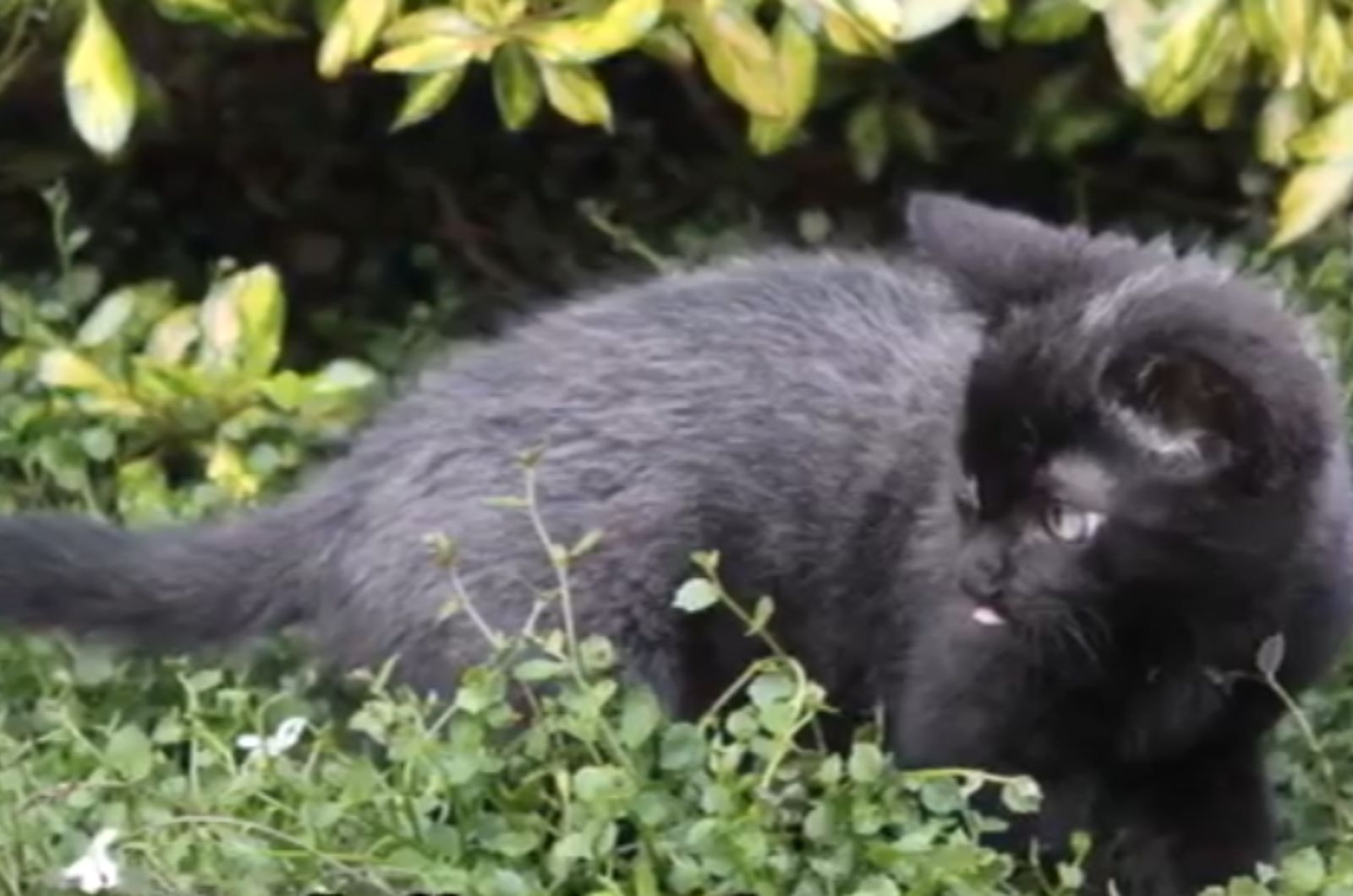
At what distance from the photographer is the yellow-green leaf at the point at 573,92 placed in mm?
3438

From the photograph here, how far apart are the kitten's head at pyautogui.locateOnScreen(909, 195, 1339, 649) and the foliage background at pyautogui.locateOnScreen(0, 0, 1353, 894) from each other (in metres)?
0.23

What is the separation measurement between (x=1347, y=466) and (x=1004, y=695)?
417 millimetres

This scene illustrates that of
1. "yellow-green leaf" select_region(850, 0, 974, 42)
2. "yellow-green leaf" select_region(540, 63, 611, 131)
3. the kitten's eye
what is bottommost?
the kitten's eye

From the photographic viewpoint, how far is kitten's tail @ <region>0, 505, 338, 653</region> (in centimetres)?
312

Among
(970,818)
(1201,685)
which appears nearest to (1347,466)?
(1201,685)

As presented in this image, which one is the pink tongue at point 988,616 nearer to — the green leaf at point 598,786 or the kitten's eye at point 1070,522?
the kitten's eye at point 1070,522

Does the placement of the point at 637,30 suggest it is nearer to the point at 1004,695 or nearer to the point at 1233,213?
the point at 1004,695

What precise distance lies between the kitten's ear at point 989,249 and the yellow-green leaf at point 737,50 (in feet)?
1.49

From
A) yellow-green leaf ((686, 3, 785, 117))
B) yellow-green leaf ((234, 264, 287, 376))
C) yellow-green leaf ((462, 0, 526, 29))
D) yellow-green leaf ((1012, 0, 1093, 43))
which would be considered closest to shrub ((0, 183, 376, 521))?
yellow-green leaf ((234, 264, 287, 376))

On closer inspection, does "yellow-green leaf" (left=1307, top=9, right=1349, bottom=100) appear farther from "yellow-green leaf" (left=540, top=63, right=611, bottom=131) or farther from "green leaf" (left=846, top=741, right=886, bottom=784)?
"green leaf" (left=846, top=741, right=886, bottom=784)

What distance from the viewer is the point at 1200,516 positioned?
271 centimetres

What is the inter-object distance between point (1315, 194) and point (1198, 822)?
0.76 metres

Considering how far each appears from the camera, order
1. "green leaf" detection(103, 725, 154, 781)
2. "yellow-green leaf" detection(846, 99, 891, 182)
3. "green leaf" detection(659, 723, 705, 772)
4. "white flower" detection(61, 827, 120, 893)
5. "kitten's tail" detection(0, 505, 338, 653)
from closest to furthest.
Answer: "white flower" detection(61, 827, 120, 893)
"green leaf" detection(659, 723, 705, 772)
"green leaf" detection(103, 725, 154, 781)
"kitten's tail" detection(0, 505, 338, 653)
"yellow-green leaf" detection(846, 99, 891, 182)

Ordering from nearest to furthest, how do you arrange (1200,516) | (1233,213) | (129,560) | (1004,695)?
(1200,516) < (1004,695) < (129,560) < (1233,213)
